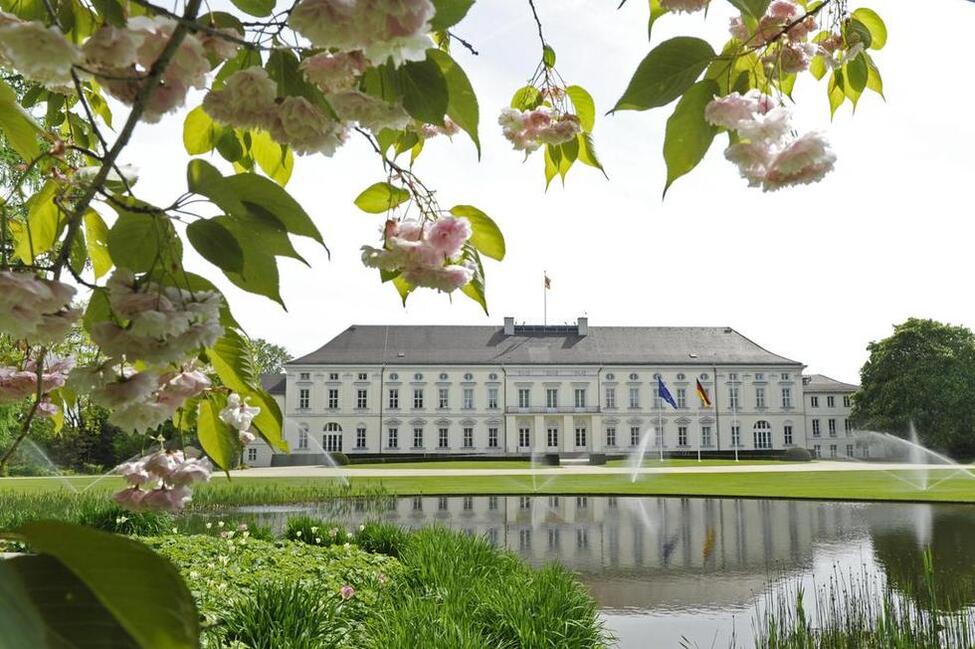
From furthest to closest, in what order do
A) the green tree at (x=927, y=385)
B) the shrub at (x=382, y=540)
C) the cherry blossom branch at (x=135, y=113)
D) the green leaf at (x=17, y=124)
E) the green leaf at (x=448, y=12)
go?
1. the green tree at (x=927, y=385)
2. the shrub at (x=382, y=540)
3. the green leaf at (x=17, y=124)
4. the green leaf at (x=448, y=12)
5. the cherry blossom branch at (x=135, y=113)

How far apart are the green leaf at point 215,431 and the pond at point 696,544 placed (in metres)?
4.76

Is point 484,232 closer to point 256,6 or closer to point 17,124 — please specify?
point 256,6

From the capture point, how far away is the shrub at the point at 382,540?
6.92 meters

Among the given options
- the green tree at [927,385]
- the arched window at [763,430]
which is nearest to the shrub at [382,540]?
the green tree at [927,385]

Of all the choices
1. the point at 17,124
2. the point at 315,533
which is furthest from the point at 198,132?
the point at 315,533

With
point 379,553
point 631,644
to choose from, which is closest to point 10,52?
point 631,644

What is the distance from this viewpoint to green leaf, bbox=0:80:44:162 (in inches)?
31.8

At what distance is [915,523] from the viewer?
11.1 metres

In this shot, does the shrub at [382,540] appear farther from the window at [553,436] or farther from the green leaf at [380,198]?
the window at [553,436]

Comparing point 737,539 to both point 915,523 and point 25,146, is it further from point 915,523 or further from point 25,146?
point 25,146

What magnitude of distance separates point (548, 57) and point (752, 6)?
0.61m


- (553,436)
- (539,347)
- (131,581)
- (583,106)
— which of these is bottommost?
(553,436)

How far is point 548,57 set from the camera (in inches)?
53.2

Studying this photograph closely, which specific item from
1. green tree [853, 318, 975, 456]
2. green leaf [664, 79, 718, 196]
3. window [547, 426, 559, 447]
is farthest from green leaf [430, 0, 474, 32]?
window [547, 426, 559, 447]
